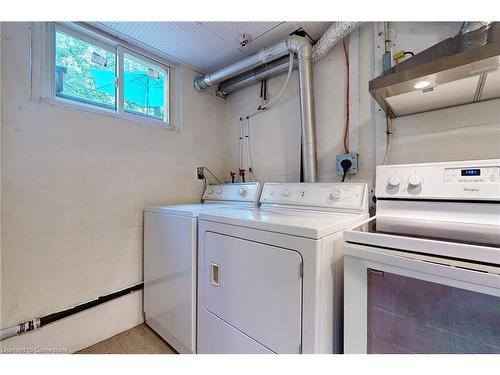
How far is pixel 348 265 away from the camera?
91cm

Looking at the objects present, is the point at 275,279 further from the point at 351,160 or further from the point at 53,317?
the point at 53,317

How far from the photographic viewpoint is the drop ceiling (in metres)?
1.71

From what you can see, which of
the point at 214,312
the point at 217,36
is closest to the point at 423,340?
the point at 214,312

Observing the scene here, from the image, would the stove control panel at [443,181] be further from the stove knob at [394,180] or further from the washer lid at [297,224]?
the washer lid at [297,224]

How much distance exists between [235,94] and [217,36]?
2.57 feet

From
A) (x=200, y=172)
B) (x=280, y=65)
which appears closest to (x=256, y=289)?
(x=200, y=172)

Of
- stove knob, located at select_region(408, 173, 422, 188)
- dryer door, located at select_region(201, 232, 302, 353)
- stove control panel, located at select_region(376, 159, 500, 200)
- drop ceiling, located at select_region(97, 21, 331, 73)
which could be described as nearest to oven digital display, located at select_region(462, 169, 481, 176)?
stove control panel, located at select_region(376, 159, 500, 200)

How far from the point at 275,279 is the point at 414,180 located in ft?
3.11

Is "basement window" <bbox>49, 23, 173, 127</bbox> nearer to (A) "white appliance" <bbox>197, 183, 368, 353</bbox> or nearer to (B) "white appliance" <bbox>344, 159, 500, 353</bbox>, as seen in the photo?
(A) "white appliance" <bbox>197, 183, 368, 353</bbox>

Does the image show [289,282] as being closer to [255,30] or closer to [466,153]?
[466,153]

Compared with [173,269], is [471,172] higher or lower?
higher

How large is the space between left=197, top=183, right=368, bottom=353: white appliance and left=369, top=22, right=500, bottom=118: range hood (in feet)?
1.85

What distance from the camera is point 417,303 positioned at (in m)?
0.82

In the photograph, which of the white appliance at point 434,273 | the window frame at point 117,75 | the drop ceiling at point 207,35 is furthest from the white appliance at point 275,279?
the drop ceiling at point 207,35
